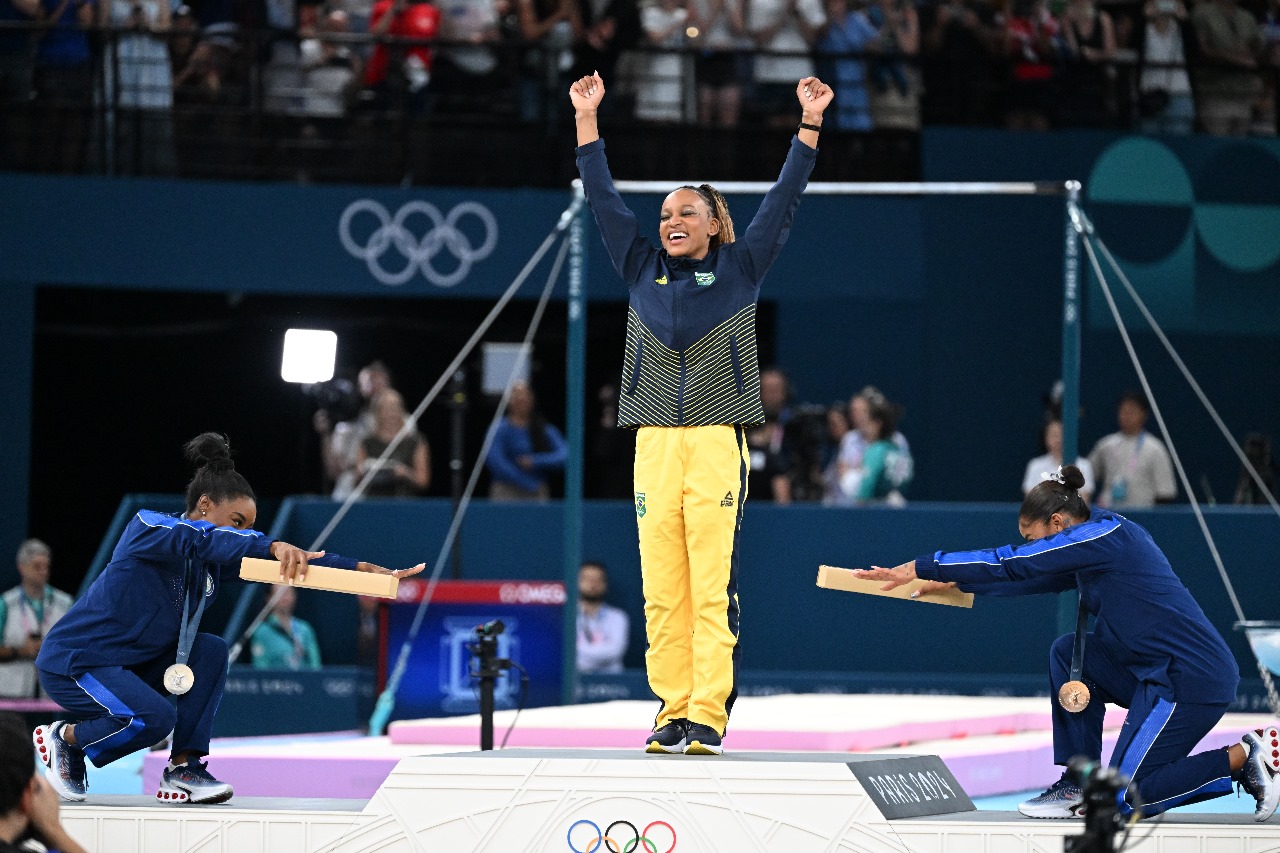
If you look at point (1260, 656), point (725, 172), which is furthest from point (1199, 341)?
point (1260, 656)

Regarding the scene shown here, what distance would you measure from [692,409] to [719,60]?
7173mm

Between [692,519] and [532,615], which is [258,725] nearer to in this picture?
[532,615]

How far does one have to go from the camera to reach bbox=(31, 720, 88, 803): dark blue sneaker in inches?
217

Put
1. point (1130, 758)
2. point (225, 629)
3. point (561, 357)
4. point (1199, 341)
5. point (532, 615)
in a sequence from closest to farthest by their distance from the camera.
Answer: point (1130, 758) < point (532, 615) < point (225, 629) < point (1199, 341) < point (561, 357)

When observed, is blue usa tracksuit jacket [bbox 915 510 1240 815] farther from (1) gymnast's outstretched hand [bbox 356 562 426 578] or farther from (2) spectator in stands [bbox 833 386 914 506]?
(2) spectator in stands [bbox 833 386 914 506]

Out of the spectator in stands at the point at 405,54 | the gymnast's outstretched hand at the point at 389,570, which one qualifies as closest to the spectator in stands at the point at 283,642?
the spectator in stands at the point at 405,54

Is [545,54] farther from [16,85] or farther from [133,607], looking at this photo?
[133,607]

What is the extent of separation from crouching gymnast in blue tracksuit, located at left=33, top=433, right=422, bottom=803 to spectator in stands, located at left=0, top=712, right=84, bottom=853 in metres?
1.52

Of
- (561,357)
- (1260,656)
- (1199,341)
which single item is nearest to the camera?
(1260,656)

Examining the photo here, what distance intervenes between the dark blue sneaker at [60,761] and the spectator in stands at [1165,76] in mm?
9410

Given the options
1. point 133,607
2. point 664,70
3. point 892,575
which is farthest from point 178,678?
point 664,70

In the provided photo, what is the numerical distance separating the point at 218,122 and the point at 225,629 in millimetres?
3382

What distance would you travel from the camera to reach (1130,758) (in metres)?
5.32

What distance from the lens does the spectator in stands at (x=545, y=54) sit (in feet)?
39.8
